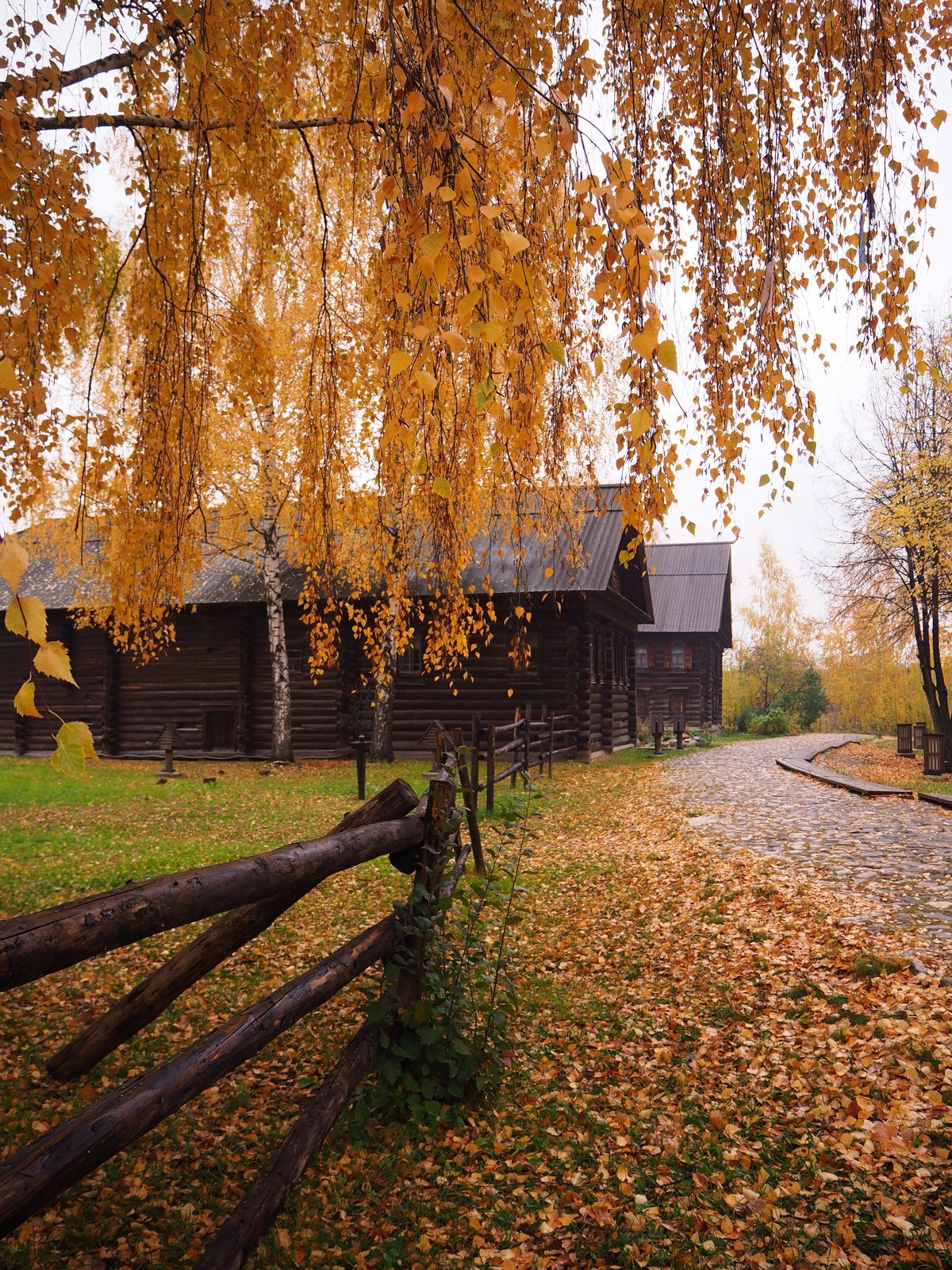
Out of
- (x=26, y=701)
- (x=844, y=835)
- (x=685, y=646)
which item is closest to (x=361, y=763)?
(x=844, y=835)

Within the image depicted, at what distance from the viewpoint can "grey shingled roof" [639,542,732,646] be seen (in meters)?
33.8

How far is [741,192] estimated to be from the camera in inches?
172

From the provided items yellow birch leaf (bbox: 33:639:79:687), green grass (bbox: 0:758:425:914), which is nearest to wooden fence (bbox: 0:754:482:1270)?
yellow birch leaf (bbox: 33:639:79:687)

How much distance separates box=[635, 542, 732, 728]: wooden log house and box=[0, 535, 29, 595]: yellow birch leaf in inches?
1277

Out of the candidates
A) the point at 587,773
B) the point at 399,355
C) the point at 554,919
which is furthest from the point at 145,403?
the point at 587,773

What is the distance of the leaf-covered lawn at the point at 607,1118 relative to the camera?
315 cm

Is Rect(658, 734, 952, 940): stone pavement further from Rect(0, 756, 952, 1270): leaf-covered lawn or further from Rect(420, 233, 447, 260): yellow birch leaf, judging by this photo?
Rect(420, 233, 447, 260): yellow birch leaf

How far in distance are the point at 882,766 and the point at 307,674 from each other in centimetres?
1358

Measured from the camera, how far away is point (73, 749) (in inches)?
64.9

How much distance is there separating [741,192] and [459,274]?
2201 mm

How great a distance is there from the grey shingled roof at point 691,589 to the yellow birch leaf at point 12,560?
1271 inches

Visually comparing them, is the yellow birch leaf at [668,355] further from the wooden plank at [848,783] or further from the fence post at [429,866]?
the wooden plank at [848,783]

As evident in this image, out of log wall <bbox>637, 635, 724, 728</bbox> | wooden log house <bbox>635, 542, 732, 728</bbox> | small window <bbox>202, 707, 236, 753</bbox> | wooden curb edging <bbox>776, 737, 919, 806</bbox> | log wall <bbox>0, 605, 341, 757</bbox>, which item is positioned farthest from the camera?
log wall <bbox>637, 635, 724, 728</bbox>

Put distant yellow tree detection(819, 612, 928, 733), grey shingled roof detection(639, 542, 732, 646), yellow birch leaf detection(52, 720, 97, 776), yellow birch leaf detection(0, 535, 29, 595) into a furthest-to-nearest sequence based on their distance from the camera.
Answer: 1. grey shingled roof detection(639, 542, 732, 646)
2. distant yellow tree detection(819, 612, 928, 733)
3. yellow birch leaf detection(52, 720, 97, 776)
4. yellow birch leaf detection(0, 535, 29, 595)
